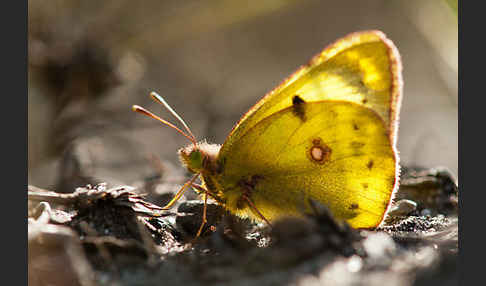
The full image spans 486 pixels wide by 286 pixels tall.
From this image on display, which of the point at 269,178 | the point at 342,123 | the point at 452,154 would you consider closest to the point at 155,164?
the point at 269,178

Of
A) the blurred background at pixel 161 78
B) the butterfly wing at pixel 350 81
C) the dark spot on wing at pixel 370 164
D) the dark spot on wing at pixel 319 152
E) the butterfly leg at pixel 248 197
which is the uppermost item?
the blurred background at pixel 161 78

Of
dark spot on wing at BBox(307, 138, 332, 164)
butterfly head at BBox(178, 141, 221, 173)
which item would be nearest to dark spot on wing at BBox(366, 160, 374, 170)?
dark spot on wing at BBox(307, 138, 332, 164)

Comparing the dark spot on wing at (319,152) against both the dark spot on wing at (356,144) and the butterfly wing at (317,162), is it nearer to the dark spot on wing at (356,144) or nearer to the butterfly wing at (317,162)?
the butterfly wing at (317,162)

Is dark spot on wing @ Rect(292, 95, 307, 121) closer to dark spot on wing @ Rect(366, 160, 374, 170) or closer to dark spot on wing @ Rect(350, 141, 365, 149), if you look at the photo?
dark spot on wing @ Rect(350, 141, 365, 149)

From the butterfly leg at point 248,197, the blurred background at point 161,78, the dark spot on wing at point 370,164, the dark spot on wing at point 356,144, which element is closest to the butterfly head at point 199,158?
the butterfly leg at point 248,197

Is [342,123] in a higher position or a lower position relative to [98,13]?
lower

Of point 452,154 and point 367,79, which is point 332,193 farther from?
point 452,154
